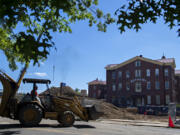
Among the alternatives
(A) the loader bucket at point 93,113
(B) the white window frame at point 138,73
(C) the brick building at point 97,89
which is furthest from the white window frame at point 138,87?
(A) the loader bucket at point 93,113

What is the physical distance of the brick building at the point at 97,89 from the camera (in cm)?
6396

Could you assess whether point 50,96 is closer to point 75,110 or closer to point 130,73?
point 75,110

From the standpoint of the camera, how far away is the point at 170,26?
20.1 feet

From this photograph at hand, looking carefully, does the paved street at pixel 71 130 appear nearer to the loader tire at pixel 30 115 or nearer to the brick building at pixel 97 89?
the loader tire at pixel 30 115

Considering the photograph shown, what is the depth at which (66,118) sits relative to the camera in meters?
12.2

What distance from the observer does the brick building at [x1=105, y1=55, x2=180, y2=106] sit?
4622 centimetres

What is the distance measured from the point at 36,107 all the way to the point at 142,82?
3998 centimetres

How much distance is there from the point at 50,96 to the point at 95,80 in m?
53.9

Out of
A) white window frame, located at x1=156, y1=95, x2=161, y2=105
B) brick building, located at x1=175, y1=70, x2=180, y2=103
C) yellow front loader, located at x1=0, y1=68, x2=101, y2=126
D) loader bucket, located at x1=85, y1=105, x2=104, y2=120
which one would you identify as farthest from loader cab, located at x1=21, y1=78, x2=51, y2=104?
brick building, located at x1=175, y1=70, x2=180, y2=103

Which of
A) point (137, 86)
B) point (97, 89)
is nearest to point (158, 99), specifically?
point (137, 86)

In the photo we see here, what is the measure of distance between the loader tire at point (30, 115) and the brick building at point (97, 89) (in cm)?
5272

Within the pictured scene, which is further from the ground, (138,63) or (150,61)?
(150,61)

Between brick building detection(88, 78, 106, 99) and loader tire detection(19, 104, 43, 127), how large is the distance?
52.7 metres

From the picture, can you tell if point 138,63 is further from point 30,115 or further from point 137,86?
point 30,115
